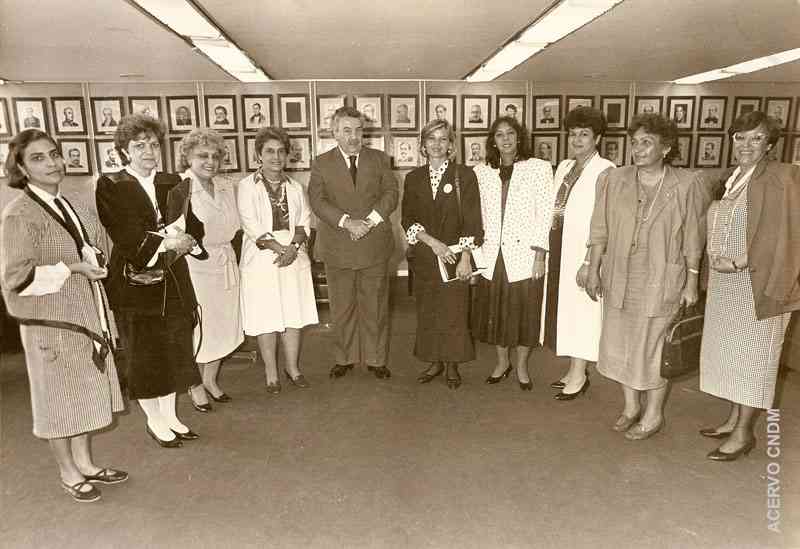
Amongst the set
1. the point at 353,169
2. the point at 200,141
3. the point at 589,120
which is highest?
the point at 589,120

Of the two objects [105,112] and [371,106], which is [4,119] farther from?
[371,106]

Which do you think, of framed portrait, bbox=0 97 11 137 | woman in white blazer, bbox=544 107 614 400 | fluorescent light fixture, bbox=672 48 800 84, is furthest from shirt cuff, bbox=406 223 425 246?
framed portrait, bbox=0 97 11 137

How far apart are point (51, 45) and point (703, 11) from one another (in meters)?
4.56

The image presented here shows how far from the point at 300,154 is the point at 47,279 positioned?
14.4ft

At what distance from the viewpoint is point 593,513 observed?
2459 millimetres

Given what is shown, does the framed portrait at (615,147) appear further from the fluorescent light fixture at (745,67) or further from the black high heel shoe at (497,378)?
the black high heel shoe at (497,378)

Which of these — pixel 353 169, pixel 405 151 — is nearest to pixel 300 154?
pixel 405 151

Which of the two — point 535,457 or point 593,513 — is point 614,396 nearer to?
point 535,457

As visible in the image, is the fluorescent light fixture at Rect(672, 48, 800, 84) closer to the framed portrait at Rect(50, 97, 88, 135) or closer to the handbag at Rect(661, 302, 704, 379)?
the handbag at Rect(661, 302, 704, 379)

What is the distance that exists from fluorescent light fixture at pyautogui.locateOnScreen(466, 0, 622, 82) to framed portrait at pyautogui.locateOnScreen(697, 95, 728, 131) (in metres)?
2.90

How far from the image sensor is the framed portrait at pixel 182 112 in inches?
243

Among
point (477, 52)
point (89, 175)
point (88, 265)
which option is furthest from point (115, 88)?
point (88, 265)

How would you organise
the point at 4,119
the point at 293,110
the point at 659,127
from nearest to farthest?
the point at 659,127 → the point at 4,119 → the point at 293,110

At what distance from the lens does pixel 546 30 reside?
12.6 ft
